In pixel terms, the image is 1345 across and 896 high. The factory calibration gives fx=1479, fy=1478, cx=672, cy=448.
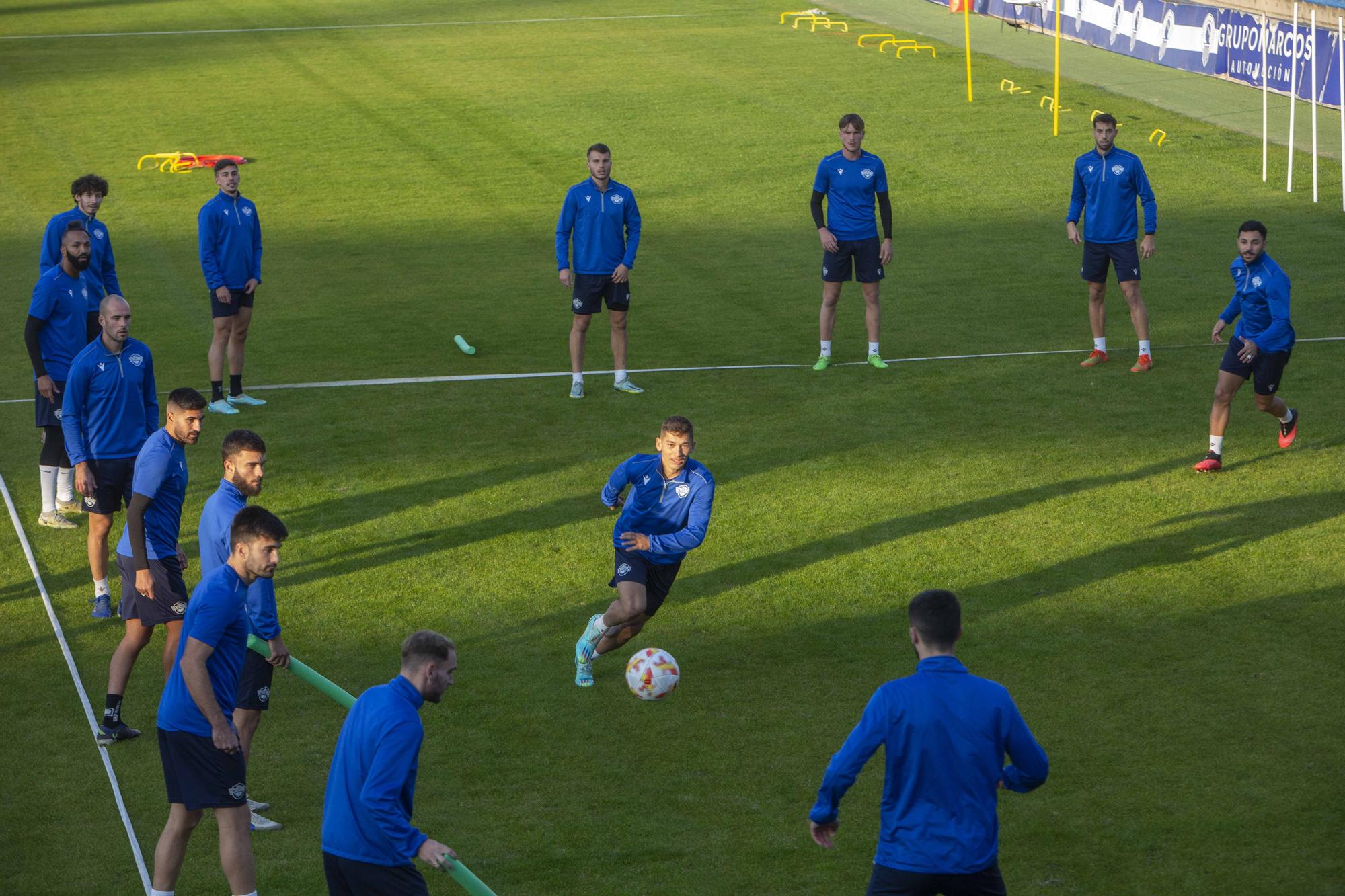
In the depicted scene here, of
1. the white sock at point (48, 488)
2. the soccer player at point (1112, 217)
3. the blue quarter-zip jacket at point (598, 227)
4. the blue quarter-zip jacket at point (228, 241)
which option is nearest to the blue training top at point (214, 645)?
the white sock at point (48, 488)

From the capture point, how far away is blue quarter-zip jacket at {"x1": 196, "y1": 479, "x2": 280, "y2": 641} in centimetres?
743

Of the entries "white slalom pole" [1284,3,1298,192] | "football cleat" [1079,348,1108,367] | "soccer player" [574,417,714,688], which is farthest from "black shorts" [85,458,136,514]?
"white slalom pole" [1284,3,1298,192]

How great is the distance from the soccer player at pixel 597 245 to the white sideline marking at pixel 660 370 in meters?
1.42

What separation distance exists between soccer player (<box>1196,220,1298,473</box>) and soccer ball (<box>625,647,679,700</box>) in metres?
5.99

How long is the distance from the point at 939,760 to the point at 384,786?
2.08 m

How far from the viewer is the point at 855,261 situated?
1560 cm

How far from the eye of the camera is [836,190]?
15.4m

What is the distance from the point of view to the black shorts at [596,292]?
585 inches

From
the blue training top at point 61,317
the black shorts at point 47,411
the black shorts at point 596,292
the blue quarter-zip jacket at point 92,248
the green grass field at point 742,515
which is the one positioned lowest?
the green grass field at point 742,515

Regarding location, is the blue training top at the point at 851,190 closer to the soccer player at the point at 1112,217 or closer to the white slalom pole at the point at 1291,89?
the soccer player at the point at 1112,217

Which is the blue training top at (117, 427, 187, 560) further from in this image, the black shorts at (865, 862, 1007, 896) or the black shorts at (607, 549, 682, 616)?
the black shorts at (865, 862, 1007, 896)

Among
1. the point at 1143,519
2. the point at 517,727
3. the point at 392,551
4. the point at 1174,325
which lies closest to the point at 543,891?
the point at 517,727

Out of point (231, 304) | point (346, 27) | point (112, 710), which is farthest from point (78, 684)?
point (346, 27)

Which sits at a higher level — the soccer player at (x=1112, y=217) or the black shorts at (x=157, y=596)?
the soccer player at (x=1112, y=217)
